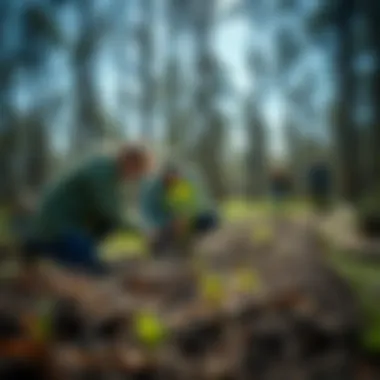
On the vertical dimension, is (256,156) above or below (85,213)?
above

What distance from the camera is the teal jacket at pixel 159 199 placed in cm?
277

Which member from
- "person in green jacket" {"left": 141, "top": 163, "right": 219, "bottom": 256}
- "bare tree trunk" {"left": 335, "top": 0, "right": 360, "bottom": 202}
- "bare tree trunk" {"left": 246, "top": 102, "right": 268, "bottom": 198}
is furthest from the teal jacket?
"bare tree trunk" {"left": 335, "top": 0, "right": 360, "bottom": 202}

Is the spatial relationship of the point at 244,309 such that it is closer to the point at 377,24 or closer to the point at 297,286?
the point at 297,286

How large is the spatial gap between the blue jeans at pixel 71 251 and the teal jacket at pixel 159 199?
6.1 inches

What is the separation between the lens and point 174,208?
9.16 feet

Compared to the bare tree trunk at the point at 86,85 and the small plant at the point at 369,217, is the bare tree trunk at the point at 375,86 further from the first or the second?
the bare tree trunk at the point at 86,85

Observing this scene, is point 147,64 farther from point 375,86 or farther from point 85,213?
point 375,86

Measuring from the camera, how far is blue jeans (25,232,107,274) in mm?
2752

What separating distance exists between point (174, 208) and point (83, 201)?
24 centimetres

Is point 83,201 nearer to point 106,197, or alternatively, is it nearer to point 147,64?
point 106,197

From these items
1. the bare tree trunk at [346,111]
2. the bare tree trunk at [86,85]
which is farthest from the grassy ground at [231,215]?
the bare tree trunk at [86,85]

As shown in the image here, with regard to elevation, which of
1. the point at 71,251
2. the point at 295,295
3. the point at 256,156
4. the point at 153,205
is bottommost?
the point at 295,295

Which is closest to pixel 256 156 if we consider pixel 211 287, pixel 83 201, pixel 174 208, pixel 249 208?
pixel 249 208

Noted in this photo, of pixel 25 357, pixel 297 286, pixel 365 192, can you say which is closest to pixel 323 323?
pixel 297 286
